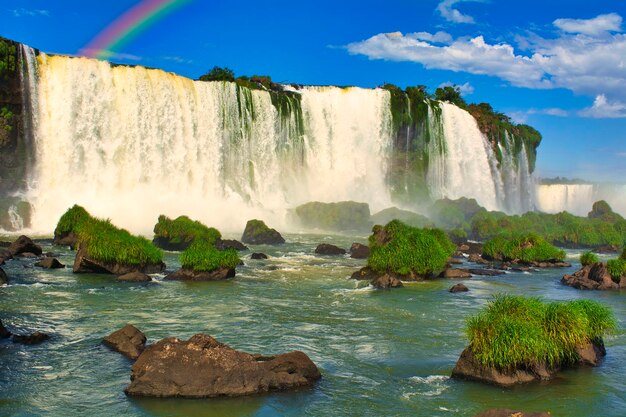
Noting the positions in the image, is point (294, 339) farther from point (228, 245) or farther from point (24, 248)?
point (228, 245)

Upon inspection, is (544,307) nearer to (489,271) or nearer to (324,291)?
(324,291)

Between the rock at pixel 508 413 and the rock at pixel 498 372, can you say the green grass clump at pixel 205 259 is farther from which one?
the rock at pixel 508 413

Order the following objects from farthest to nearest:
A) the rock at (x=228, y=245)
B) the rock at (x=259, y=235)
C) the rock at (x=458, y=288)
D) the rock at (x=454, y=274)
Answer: the rock at (x=259, y=235), the rock at (x=228, y=245), the rock at (x=454, y=274), the rock at (x=458, y=288)

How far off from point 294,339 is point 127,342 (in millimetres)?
3473

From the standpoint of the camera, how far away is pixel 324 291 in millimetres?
21297

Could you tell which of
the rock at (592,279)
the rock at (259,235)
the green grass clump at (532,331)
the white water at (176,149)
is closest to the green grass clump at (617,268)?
the rock at (592,279)

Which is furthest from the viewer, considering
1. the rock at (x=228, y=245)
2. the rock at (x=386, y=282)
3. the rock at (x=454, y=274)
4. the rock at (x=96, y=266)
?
the rock at (x=228, y=245)

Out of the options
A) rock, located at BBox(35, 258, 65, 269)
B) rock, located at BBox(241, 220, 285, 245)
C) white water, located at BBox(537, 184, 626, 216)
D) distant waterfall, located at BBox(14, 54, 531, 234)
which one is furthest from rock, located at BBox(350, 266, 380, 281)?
white water, located at BBox(537, 184, 626, 216)

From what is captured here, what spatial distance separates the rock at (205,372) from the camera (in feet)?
34.9

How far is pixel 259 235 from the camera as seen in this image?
37.1 meters

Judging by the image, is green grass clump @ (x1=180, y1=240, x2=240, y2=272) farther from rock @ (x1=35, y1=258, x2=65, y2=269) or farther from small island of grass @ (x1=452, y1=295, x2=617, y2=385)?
small island of grass @ (x1=452, y1=295, x2=617, y2=385)

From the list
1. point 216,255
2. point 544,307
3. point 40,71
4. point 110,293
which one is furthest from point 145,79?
point 544,307

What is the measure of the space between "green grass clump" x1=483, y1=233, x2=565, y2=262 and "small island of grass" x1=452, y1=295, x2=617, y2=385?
1752cm

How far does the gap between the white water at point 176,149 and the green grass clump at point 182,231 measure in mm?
7448
